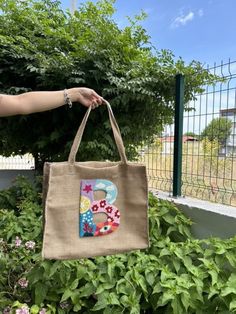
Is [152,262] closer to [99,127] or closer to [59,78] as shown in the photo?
[99,127]

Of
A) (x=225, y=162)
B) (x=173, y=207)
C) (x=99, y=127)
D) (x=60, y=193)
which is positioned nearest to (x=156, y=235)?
(x=173, y=207)

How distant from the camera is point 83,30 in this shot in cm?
415

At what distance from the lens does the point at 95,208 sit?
1.56 m

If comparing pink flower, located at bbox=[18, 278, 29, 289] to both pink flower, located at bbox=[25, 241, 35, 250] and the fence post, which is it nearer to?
pink flower, located at bbox=[25, 241, 35, 250]

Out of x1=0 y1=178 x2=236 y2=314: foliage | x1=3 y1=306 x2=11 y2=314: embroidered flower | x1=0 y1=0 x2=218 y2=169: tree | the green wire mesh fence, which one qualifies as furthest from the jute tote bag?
x1=0 y1=0 x2=218 y2=169: tree

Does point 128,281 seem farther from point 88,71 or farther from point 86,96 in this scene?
point 88,71

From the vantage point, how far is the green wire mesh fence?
2869 mm

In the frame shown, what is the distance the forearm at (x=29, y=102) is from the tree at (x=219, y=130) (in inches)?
64.9

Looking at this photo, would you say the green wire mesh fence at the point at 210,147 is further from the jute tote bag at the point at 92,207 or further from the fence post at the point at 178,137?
the jute tote bag at the point at 92,207

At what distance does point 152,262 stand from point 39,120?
2.78 meters

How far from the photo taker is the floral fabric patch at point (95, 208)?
154 centimetres

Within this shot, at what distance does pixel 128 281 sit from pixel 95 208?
0.61 meters

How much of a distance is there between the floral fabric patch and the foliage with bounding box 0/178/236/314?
49cm

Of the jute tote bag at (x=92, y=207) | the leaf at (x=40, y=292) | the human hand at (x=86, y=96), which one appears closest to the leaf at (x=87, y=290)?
the leaf at (x=40, y=292)
